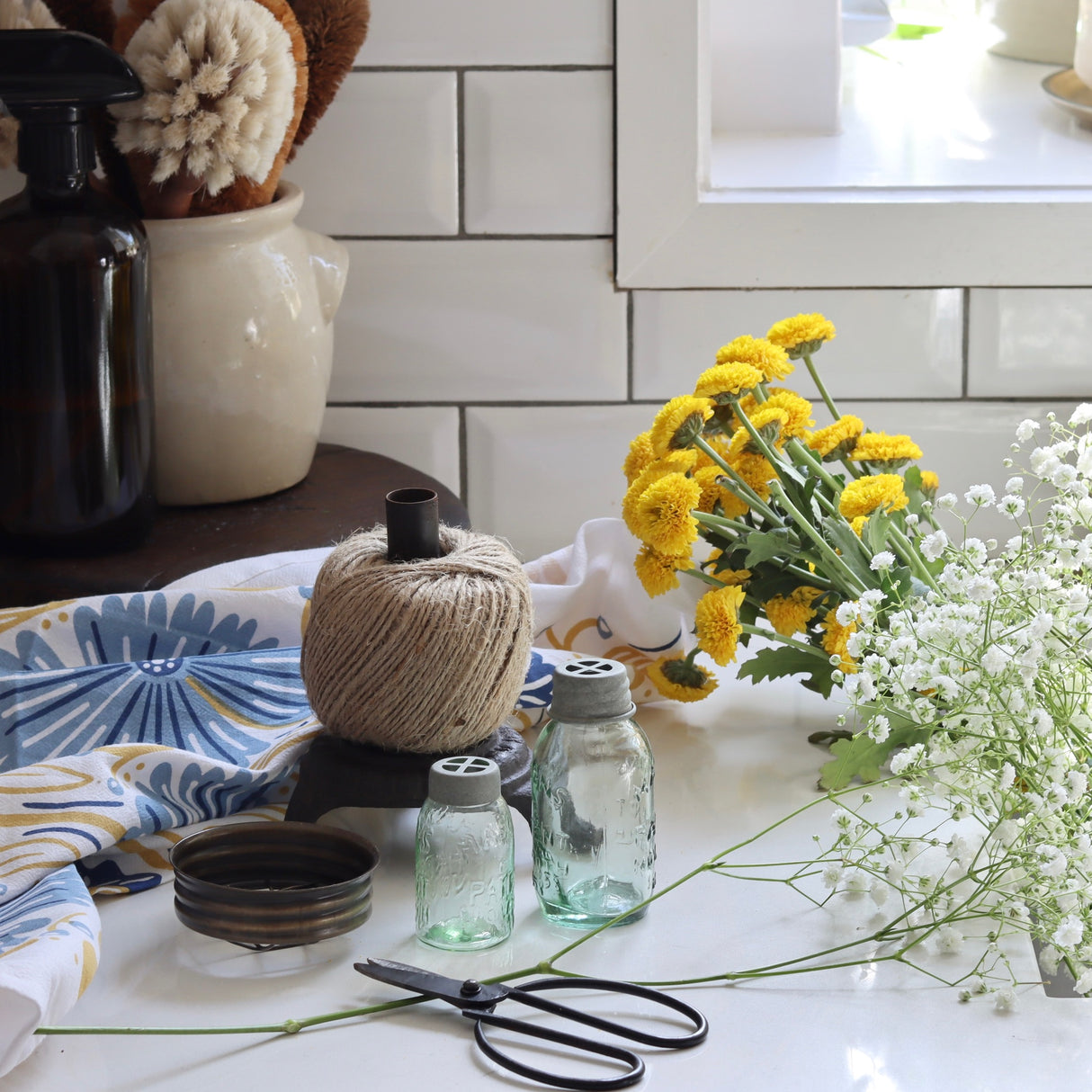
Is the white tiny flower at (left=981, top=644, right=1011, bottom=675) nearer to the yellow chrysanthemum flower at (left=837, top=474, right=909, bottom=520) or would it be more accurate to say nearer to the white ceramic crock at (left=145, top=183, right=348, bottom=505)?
the yellow chrysanthemum flower at (left=837, top=474, right=909, bottom=520)

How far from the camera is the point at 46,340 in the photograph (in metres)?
0.81

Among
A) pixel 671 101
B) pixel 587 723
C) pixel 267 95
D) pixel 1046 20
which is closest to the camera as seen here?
pixel 587 723

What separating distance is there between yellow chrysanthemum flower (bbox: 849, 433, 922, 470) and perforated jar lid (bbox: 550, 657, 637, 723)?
0.25 metres

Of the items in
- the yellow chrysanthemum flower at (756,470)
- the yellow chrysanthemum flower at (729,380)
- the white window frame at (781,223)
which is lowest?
the yellow chrysanthemum flower at (756,470)

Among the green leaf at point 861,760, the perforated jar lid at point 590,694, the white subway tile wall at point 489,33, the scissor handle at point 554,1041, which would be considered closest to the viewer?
the scissor handle at point 554,1041

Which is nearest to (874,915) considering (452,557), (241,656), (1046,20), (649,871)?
(649,871)

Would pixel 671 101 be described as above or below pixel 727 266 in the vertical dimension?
above

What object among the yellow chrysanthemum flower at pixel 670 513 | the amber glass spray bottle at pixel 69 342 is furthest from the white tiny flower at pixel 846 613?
the amber glass spray bottle at pixel 69 342

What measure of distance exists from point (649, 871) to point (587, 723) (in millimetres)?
80

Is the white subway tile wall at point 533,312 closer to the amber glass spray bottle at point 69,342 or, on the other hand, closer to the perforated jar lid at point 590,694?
the amber glass spray bottle at point 69,342

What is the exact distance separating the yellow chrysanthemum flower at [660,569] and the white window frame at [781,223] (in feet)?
1.21

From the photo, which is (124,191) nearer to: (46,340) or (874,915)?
(46,340)

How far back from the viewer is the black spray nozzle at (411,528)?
66cm

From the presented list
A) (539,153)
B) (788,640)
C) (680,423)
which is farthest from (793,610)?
(539,153)
